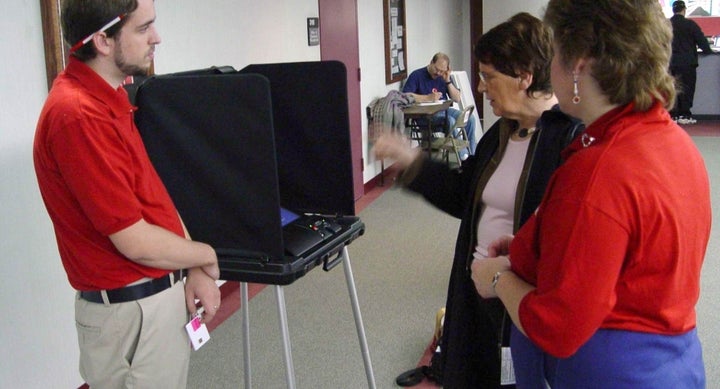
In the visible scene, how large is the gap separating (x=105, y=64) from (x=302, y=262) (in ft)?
2.17

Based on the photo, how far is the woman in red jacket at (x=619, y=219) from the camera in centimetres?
98

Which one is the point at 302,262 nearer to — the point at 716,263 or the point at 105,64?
the point at 105,64

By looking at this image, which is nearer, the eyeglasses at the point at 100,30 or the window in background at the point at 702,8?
the eyeglasses at the point at 100,30

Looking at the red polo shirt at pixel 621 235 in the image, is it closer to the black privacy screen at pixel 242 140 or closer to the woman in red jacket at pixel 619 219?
the woman in red jacket at pixel 619 219

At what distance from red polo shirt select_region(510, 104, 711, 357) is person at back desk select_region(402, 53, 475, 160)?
224 inches

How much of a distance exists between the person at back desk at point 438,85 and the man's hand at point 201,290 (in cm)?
523

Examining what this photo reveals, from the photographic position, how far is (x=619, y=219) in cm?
97

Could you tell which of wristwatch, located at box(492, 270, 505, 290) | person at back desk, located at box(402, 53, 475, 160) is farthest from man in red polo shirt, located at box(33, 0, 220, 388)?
person at back desk, located at box(402, 53, 475, 160)

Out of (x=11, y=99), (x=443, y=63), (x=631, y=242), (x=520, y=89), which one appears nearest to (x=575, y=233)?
(x=631, y=242)

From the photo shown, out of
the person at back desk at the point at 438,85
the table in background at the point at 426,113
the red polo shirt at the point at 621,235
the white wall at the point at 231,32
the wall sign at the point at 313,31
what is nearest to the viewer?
the red polo shirt at the point at 621,235

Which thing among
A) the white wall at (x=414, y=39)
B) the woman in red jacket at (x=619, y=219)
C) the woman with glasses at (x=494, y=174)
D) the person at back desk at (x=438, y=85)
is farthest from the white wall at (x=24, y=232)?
the person at back desk at (x=438, y=85)

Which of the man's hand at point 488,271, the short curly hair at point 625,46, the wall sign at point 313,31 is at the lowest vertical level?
the man's hand at point 488,271

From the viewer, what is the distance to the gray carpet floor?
2.91 metres

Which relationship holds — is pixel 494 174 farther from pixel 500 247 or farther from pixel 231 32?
pixel 231 32
